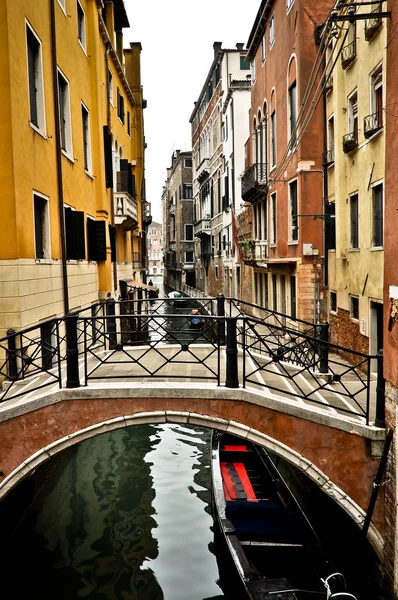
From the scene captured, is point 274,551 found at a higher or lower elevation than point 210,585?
higher

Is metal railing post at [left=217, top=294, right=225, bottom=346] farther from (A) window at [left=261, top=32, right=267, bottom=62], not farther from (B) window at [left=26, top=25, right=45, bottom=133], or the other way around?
(A) window at [left=261, top=32, right=267, bottom=62]

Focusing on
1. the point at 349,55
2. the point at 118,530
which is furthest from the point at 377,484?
the point at 349,55

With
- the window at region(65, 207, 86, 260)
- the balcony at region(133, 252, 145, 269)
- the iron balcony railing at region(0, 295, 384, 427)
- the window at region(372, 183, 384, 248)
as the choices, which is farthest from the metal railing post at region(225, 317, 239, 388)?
the balcony at region(133, 252, 145, 269)

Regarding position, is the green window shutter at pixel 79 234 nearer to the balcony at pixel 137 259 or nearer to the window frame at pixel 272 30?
the window frame at pixel 272 30

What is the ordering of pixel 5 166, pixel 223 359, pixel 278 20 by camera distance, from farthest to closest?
pixel 278 20 < pixel 223 359 < pixel 5 166

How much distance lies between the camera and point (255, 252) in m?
20.4

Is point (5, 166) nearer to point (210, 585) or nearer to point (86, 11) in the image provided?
point (210, 585)

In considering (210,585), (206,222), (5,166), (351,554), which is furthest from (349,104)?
(206,222)

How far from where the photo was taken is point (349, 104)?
11719mm

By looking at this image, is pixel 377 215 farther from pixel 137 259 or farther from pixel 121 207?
pixel 137 259

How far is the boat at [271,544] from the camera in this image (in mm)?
6121

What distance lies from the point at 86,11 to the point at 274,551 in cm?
1358

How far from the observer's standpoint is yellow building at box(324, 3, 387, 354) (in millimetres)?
10047

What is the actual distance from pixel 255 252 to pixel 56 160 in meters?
11.3
